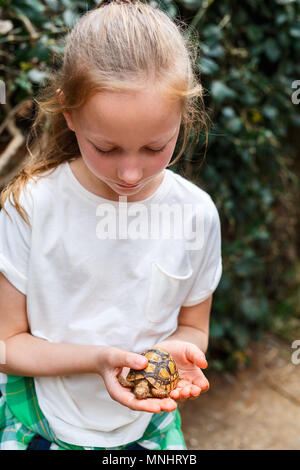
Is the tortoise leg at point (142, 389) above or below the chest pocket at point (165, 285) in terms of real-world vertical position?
below

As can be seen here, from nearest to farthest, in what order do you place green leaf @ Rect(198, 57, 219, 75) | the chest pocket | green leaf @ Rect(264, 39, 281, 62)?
1. the chest pocket
2. green leaf @ Rect(198, 57, 219, 75)
3. green leaf @ Rect(264, 39, 281, 62)

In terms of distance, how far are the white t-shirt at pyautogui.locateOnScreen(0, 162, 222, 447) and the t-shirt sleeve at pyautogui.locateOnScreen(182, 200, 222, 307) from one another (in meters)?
0.04

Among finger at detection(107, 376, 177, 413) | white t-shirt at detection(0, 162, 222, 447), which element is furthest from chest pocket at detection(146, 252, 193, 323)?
finger at detection(107, 376, 177, 413)

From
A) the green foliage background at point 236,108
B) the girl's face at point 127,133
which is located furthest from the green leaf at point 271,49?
the girl's face at point 127,133

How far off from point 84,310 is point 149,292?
0.16m

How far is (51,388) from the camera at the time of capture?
1218 mm

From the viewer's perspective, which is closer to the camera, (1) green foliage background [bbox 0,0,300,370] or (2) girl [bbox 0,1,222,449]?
(2) girl [bbox 0,1,222,449]

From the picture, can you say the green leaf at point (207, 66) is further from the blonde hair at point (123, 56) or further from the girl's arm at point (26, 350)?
the girl's arm at point (26, 350)

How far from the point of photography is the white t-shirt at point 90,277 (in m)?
1.15

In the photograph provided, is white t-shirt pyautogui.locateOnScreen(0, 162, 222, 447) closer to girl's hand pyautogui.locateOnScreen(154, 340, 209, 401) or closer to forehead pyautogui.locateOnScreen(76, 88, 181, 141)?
girl's hand pyautogui.locateOnScreen(154, 340, 209, 401)

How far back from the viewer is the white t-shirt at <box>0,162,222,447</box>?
115 centimetres

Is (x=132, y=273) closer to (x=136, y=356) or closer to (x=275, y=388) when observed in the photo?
(x=136, y=356)

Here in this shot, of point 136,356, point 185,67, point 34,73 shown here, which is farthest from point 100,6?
point 136,356

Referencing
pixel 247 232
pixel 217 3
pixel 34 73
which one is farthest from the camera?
pixel 247 232
